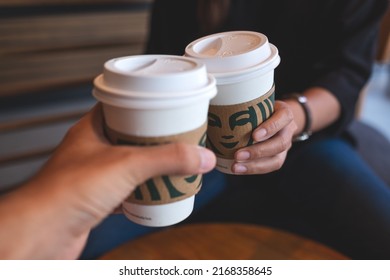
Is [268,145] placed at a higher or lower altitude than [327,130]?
higher

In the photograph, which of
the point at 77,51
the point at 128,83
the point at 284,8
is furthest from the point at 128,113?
the point at 77,51

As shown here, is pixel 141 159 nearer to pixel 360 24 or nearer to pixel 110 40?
pixel 360 24

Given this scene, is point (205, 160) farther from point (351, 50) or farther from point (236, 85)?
point (351, 50)

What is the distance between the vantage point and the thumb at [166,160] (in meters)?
0.44

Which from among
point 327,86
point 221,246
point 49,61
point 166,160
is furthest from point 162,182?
point 49,61

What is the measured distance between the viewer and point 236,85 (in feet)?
1.66

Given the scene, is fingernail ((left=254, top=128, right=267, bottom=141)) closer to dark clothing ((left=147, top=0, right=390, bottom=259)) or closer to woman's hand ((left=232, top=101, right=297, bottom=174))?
woman's hand ((left=232, top=101, right=297, bottom=174))

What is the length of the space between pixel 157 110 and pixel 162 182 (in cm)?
9

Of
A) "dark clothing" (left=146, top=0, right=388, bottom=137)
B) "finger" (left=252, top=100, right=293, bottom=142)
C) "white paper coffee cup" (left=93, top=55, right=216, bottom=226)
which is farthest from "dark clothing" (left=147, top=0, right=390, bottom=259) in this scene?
"white paper coffee cup" (left=93, top=55, right=216, bottom=226)

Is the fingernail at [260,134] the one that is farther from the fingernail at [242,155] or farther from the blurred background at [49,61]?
the blurred background at [49,61]

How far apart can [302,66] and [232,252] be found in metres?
0.45

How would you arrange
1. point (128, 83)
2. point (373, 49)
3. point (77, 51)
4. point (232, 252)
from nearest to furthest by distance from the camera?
point (128, 83), point (232, 252), point (373, 49), point (77, 51)

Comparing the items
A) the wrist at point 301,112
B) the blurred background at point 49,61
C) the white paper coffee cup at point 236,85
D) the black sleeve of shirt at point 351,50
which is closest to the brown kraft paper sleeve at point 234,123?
the white paper coffee cup at point 236,85
